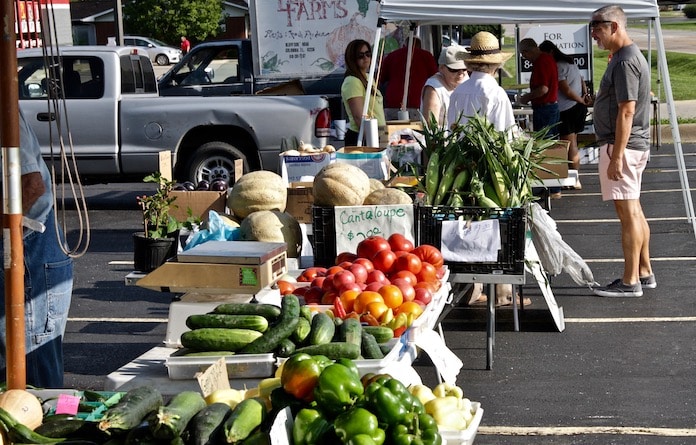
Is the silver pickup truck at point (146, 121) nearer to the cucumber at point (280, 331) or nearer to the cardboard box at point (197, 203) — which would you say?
the cardboard box at point (197, 203)

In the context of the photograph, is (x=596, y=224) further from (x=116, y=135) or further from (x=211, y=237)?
(x=211, y=237)

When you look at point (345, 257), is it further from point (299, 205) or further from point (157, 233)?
point (157, 233)

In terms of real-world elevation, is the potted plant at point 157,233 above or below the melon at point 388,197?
below

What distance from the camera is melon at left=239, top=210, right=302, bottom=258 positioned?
629 cm

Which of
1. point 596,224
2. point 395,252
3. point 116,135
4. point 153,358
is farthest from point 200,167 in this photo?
point 153,358

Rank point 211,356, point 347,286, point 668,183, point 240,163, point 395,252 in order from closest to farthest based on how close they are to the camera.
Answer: point 211,356, point 347,286, point 395,252, point 240,163, point 668,183

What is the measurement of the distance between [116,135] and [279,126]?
6.61 feet

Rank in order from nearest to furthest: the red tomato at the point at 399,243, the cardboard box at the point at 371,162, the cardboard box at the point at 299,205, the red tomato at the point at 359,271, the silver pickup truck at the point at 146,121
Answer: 1. the red tomato at the point at 359,271
2. the red tomato at the point at 399,243
3. the cardboard box at the point at 299,205
4. the cardboard box at the point at 371,162
5. the silver pickup truck at the point at 146,121

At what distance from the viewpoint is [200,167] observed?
1263 centimetres

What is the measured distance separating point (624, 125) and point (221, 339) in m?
4.65

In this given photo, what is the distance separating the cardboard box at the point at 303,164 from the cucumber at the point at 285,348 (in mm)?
3859

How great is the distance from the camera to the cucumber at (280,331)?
13.6 feet

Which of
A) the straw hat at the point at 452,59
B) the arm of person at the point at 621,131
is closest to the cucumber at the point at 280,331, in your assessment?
the arm of person at the point at 621,131

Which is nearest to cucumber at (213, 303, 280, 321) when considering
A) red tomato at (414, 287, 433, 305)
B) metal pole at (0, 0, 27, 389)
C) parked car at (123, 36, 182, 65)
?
metal pole at (0, 0, 27, 389)
